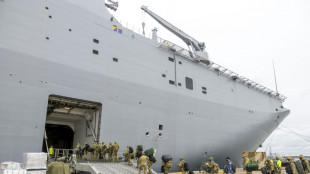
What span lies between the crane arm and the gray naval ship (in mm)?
1165

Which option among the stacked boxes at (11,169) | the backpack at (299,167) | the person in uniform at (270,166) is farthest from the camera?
the person in uniform at (270,166)

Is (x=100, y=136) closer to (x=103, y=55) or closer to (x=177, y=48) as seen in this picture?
(x=103, y=55)

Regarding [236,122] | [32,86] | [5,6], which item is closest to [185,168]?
[32,86]

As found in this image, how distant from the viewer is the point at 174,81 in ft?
57.6

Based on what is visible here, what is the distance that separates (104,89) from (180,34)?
41.2 ft

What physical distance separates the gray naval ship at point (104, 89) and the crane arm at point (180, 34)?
1165 millimetres

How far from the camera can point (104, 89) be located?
13.8 meters

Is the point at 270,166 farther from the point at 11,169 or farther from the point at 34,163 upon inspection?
the point at 11,169

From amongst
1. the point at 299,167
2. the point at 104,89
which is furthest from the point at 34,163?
the point at 299,167

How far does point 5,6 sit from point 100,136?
27.0ft

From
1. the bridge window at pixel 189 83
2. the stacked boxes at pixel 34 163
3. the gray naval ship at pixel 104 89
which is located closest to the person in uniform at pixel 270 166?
the gray naval ship at pixel 104 89

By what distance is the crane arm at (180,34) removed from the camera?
2267 centimetres

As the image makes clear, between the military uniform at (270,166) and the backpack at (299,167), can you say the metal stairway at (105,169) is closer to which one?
the military uniform at (270,166)

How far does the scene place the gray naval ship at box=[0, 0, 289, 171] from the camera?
438 inches
